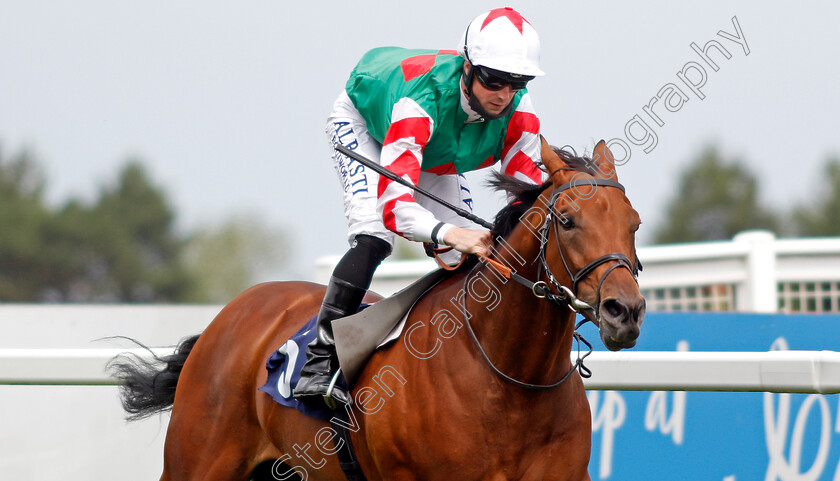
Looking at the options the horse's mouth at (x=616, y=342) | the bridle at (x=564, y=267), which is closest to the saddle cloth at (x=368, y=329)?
the bridle at (x=564, y=267)

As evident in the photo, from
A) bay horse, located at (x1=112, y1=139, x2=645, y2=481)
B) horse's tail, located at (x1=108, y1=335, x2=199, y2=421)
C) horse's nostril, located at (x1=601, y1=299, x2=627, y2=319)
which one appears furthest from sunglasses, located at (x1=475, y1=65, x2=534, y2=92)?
horse's tail, located at (x1=108, y1=335, x2=199, y2=421)

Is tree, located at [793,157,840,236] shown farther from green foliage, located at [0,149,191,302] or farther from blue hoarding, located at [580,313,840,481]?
blue hoarding, located at [580,313,840,481]

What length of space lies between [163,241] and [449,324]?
192 feet

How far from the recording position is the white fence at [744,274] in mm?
6910

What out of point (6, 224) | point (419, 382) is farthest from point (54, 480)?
point (6, 224)

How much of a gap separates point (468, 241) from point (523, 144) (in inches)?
29.1

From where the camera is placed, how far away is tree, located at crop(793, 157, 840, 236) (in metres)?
55.8

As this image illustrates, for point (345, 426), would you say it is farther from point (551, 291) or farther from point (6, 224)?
point (6, 224)

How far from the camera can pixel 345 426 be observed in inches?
144

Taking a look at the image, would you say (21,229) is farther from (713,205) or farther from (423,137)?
(423,137)

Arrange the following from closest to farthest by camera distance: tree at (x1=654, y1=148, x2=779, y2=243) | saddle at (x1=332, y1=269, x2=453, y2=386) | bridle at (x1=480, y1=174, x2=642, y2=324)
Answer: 1. bridle at (x1=480, y1=174, x2=642, y2=324)
2. saddle at (x1=332, y1=269, x2=453, y2=386)
3. tree at (x1=654, y1=148, x2=779, y2=243)

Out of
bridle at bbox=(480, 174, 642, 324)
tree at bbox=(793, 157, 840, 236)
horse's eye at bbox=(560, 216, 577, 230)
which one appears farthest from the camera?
tree at bbox=(793, 157, 840, 236)

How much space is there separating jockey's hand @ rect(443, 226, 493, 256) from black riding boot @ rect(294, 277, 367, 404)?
22.4 inches

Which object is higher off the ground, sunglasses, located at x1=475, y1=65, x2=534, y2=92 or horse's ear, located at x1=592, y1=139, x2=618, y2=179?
sunglasses, located at x1=475, y1=65, x2=534, y2=92
